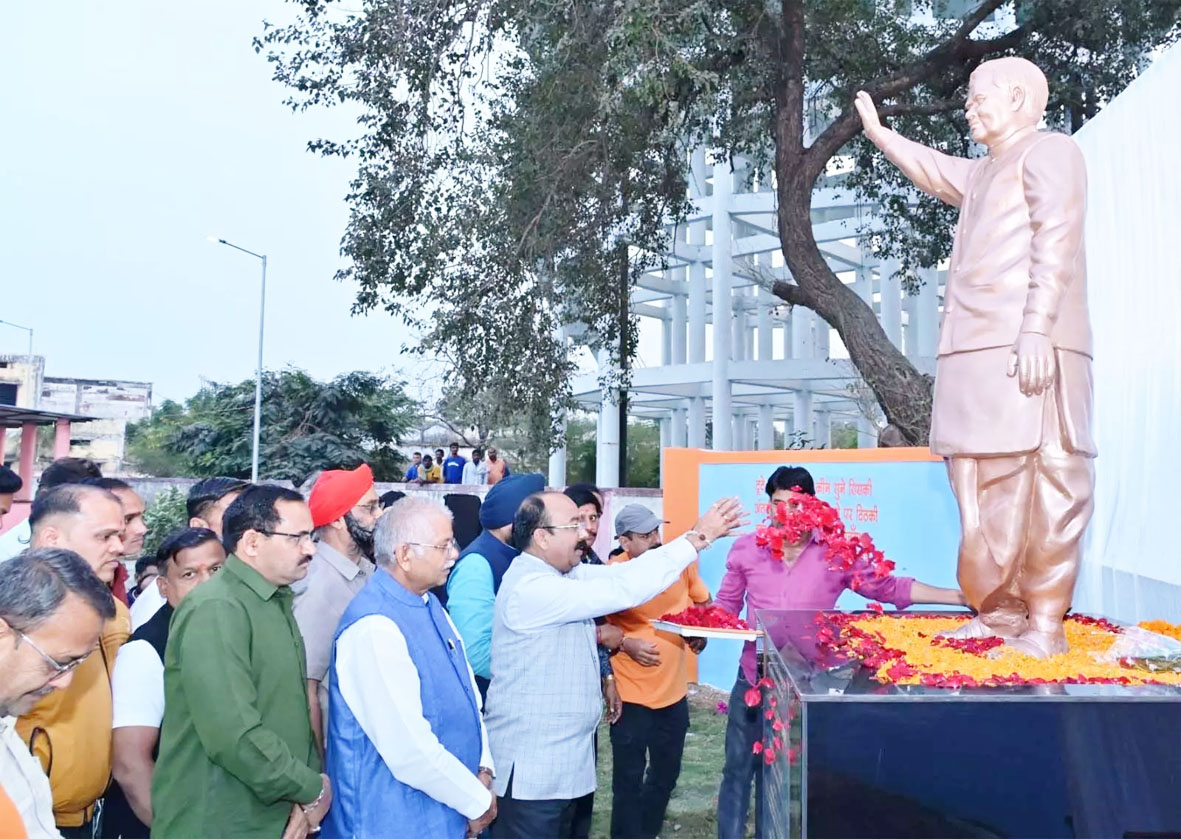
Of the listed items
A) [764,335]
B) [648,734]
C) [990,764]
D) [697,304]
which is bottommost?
[648,734]

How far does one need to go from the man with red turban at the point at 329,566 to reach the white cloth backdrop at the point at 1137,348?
3899 mm

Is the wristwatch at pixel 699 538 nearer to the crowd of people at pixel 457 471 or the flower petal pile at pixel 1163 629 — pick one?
the flower petal pile at pixel 1163 629

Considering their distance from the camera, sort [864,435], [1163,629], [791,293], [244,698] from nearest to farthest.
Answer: [244,698]
[1163,629]
[791,293]
[864,435]

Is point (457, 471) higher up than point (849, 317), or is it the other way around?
point (849, 317)

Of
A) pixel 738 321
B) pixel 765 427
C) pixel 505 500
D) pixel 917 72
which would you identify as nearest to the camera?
pixel 505 500

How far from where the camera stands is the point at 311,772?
2557 mm

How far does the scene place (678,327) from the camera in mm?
Result: 23500

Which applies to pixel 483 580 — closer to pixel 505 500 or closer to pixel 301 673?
pixel 505 500

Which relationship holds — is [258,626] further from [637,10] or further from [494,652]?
[637,10]

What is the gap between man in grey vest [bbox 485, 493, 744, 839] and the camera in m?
3.05

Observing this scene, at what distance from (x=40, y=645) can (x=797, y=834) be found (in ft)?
5.56

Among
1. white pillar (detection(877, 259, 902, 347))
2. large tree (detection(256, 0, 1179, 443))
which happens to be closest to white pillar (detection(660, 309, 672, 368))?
white pillar (detection(877, 259, 902, 347))

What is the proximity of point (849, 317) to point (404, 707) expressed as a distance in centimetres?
688

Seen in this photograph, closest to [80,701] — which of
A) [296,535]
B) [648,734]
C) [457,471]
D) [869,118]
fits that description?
[296,535]
